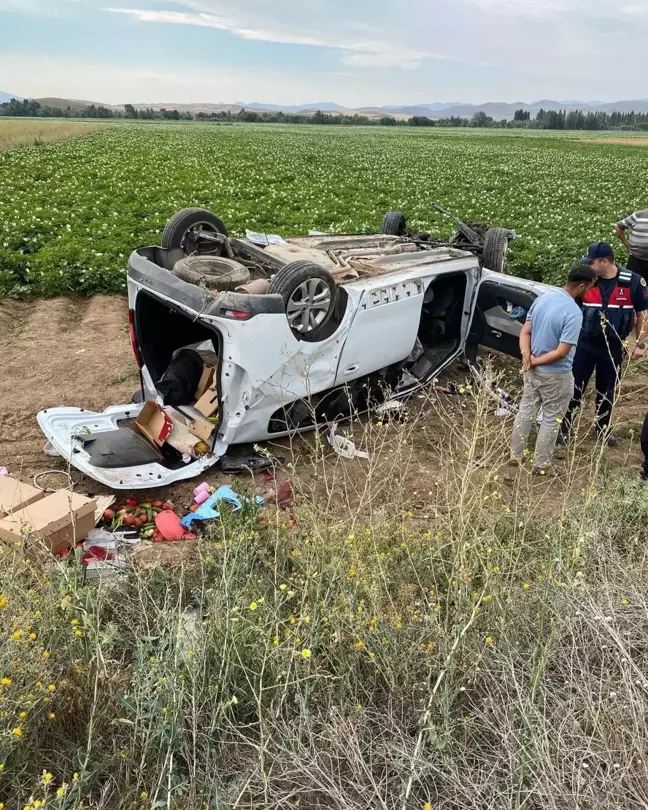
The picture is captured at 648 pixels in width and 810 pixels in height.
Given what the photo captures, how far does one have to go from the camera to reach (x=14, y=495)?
4406mm

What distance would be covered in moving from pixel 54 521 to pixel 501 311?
5132mm

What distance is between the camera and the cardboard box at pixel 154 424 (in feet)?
18.3

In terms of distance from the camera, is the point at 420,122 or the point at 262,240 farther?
the point at 420,122

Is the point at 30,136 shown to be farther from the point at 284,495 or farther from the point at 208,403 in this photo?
the point at 284,495

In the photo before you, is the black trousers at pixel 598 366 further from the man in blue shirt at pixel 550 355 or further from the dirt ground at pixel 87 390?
the man in blue shirt at pixel 550 355

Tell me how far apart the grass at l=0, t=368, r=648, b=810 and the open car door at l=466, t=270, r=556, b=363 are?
367cm

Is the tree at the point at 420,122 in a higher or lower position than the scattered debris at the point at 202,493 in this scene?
higher

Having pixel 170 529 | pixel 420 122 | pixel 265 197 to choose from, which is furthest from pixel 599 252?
pixel 420 122

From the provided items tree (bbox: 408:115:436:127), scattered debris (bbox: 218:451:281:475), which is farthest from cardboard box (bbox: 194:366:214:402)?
tree (bbox: 408:115:436:127)

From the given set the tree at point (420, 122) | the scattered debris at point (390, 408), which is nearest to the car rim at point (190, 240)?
the scattered debris at point (390, 408)

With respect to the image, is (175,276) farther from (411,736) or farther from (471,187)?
(471,187)

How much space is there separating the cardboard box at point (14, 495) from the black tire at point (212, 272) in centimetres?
210

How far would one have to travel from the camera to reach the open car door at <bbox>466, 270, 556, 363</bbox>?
6.68m

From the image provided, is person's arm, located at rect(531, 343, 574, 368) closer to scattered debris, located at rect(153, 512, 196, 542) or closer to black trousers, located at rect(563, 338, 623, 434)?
black trousers, located at rect(563, 338, 623, 434)
